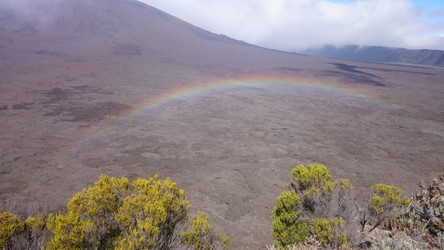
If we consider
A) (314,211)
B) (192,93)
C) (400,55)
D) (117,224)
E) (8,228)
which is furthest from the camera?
(400,55)

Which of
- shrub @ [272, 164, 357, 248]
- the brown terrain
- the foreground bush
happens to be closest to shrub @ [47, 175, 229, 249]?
the foreground bush

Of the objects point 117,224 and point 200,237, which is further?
point 200,237

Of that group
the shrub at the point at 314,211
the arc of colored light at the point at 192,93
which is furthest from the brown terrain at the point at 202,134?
the shrub at the point at 314,211

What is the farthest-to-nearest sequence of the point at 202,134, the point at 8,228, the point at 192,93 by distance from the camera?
the point at 192,93, the point at 202,134, the point at 8,228

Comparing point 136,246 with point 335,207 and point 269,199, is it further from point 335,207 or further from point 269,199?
point 269,199

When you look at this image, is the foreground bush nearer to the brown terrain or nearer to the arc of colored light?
the brown terrain

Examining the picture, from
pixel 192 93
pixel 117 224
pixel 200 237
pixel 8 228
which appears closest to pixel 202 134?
pixel 200 237

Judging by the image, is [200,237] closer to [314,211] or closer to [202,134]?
[314,211]

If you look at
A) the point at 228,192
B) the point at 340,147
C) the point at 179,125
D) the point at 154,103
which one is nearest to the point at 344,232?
the point at 228,192
